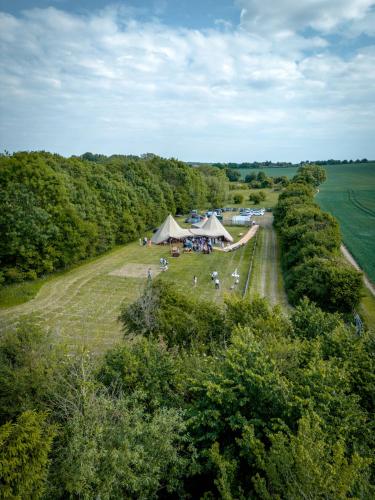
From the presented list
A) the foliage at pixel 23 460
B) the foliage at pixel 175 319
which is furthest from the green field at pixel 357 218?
the foliage at pixel 23 460

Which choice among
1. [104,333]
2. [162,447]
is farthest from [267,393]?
[104,333]

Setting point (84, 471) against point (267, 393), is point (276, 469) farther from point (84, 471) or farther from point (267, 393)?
point (84, 471)

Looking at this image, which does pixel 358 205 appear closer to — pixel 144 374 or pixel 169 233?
pixel 169 233

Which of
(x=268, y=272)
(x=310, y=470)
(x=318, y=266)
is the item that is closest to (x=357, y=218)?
(x=268, y=272)

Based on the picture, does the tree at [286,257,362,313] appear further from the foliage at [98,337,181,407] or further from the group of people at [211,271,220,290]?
the foliage at [98,337,181,407]

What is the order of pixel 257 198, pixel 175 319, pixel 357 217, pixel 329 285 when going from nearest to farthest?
pixel 175 319, pixel 329 285, pixel 357 217, pixel 257 198

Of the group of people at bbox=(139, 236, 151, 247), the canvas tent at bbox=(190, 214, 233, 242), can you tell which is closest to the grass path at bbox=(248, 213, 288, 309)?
the canvas tent at bbox=(190, 214, 233, 242)

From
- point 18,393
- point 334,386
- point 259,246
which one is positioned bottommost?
point 259,246
